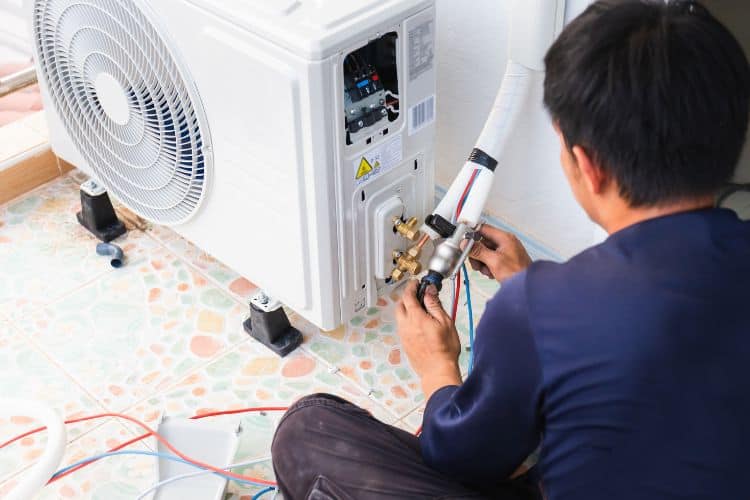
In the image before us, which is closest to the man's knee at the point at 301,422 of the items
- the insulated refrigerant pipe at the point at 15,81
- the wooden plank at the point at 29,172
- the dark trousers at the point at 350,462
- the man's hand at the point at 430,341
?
the dark trousers at the point at 350,462

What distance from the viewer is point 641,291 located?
0.79 meters

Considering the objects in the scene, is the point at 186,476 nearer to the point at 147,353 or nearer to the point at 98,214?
the point at 147,353

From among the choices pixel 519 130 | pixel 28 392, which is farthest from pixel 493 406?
pixel 28 392

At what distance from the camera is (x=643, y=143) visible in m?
0.82

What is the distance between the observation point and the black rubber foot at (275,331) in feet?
5.32

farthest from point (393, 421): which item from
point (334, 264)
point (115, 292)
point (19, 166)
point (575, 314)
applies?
point (19, 166)

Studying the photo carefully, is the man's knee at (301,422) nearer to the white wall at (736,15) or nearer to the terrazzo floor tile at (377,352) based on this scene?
the terrazzo floor tile at (377,352)

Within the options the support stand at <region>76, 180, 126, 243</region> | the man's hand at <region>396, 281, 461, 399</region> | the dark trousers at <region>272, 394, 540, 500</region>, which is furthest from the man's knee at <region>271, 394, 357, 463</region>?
the support stand at <region>76, 180, 126, 243</region>

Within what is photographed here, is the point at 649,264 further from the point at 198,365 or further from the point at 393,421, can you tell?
the point at 198,365

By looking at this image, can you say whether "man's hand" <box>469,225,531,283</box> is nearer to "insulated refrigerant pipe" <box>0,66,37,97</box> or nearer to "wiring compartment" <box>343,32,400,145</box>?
"wiring compartment" <box>343,32,400,145</box>

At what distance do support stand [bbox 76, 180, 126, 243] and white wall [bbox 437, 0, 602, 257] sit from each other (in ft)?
2.21

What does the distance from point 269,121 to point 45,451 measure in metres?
0.52

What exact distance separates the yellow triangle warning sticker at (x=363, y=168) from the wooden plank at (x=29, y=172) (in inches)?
36.9

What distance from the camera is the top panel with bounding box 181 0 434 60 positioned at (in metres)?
1.20
